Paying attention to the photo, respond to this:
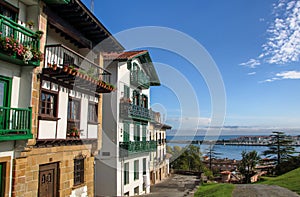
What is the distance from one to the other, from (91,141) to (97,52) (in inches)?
208

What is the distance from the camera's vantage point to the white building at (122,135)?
20984 millimetres

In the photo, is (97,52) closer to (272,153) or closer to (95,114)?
(95,114)

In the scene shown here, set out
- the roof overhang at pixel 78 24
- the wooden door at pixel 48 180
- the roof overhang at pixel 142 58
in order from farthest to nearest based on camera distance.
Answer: the roof overhang at pixel 142 58 < the roof overhang at pixel 78 24 < the wooden door at pixel 48 180

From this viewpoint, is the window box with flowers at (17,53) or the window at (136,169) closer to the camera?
the window box with flowers at (17,53)

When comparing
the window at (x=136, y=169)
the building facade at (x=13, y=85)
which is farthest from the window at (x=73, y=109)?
the window at (x=136, y=169)

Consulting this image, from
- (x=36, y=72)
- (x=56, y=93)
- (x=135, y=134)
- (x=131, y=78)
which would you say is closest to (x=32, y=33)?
(x=36, y=72)

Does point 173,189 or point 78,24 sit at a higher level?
point 78,24

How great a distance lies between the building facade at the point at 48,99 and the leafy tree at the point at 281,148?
5219 centimetres

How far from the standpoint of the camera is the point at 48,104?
430 inches

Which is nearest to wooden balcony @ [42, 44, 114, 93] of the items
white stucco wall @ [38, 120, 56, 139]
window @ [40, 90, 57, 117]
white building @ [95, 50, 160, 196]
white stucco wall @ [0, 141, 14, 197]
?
window @ [40, 90, 57, 117]

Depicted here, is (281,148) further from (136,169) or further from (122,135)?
(122,135)

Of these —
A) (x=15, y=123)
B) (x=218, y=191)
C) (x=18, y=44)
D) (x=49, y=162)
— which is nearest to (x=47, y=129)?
(x=49, y=162)

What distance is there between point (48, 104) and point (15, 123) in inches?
93.7

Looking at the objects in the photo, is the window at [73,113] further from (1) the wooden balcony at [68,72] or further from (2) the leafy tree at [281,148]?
(2) the leafy tree at [281,148]
